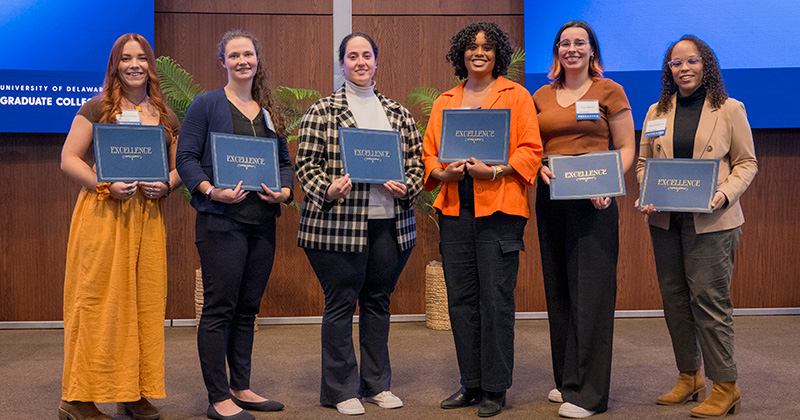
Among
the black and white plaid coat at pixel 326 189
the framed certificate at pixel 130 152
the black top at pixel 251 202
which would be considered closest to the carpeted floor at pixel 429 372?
the black and white plaid coat at pixel 326 189

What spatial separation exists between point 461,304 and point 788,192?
150 inches

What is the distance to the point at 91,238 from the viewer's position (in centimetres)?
251

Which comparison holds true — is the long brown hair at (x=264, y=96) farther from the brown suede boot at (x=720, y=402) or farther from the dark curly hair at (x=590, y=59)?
the brown suede boot at (x=720, y=402)

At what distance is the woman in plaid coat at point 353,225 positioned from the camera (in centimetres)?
274

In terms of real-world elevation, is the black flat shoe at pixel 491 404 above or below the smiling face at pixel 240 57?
below

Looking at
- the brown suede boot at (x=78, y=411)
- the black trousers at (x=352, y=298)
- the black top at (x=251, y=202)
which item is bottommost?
the brown suede boot at (x=78, y=411)

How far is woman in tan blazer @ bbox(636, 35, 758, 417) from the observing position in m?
2.77

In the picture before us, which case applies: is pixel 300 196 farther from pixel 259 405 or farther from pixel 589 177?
pixel 589 177

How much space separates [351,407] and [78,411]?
111 centimetres

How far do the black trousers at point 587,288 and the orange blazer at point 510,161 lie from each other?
→ 185 millimetres

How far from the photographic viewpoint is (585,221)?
2.73m

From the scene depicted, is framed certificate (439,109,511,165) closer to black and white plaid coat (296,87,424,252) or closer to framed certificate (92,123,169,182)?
black and white plaid coat (296,87,424,252)

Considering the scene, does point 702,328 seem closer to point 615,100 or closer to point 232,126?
point 615,100

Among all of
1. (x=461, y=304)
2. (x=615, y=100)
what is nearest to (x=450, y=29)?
(x=615, y=100)
